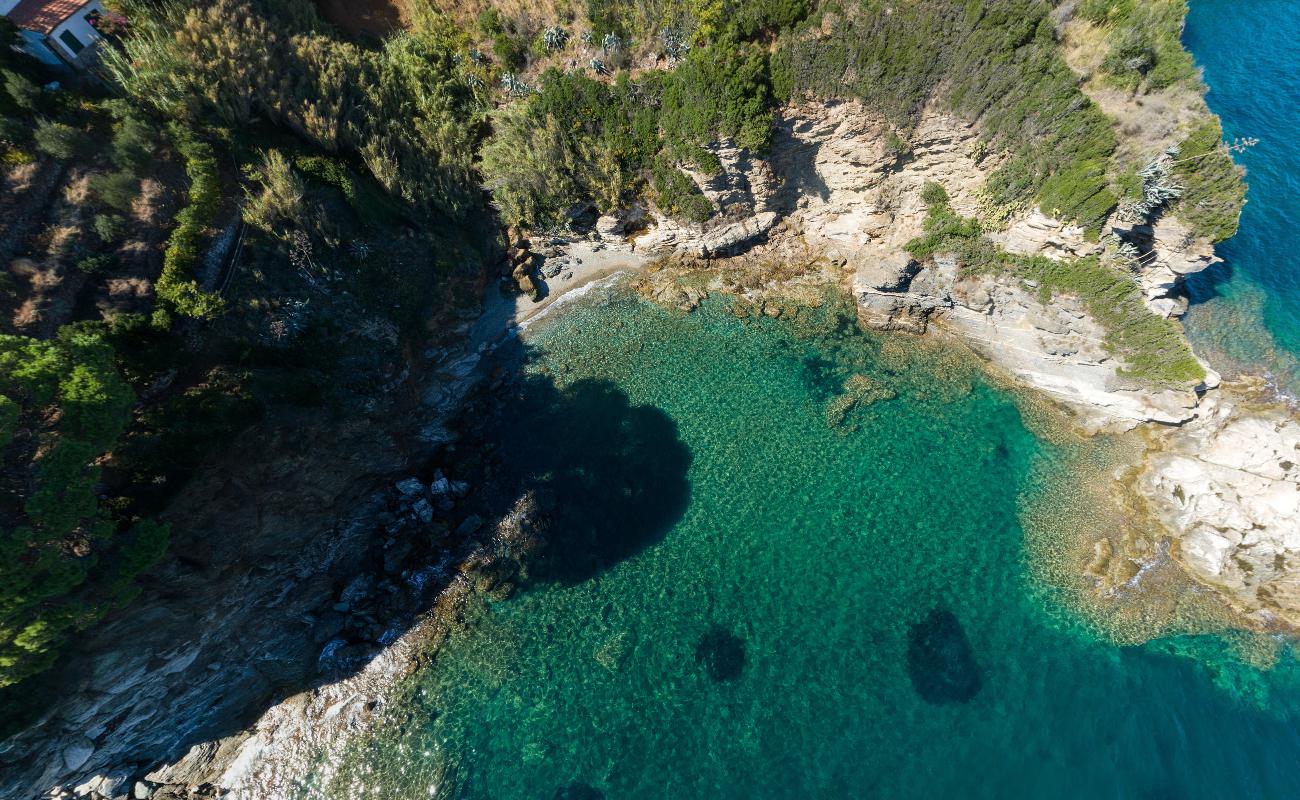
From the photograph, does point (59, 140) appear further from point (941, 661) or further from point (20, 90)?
point (941, 661)

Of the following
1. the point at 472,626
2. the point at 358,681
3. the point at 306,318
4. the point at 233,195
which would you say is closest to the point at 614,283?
the point at 306,318

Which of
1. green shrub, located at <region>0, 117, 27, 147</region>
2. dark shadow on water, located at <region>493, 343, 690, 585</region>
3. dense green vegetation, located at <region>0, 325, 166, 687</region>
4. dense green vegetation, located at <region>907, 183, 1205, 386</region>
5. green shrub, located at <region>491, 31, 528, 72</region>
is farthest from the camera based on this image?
green shrub, located at <region>491, 31, 528, 72</region>

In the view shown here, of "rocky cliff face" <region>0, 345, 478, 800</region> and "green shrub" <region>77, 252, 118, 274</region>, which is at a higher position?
"green shrub" <region>77, 252, 118, 274</region>

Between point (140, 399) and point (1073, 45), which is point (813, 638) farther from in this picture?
point (1073, 45)

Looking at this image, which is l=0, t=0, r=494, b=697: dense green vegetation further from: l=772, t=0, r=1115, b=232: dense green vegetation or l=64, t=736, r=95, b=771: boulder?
l=772, t=0, r=1115, b=232: dense green vegetation

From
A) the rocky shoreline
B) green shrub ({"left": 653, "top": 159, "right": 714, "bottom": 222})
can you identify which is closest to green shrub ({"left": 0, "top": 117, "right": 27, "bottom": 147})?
the rocky shoreline
